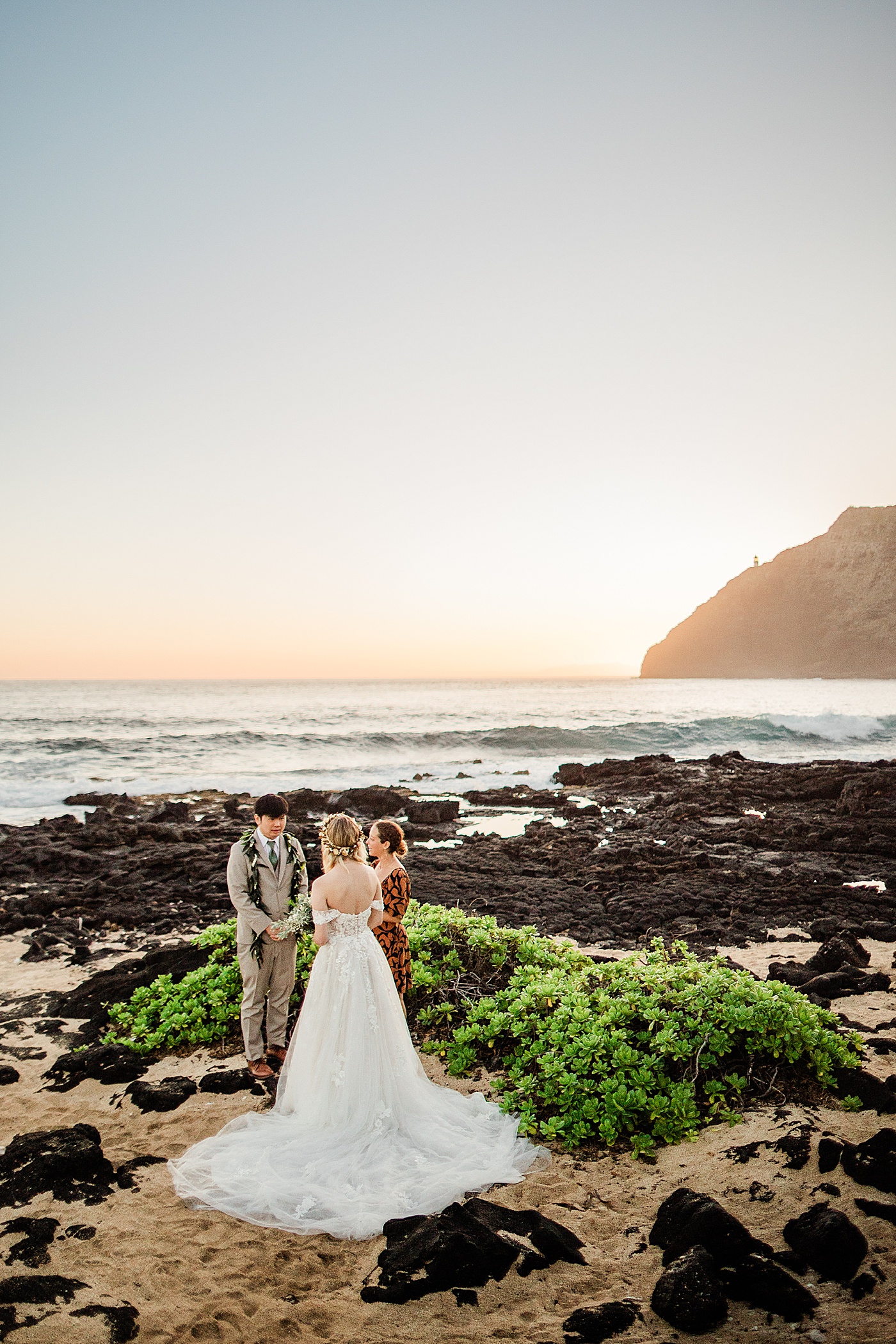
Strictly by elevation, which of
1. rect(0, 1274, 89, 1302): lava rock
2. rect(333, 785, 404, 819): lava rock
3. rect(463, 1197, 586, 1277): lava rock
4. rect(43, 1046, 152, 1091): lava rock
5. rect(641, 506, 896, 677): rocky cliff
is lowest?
rect(333, 785, 404, 819): lava rock

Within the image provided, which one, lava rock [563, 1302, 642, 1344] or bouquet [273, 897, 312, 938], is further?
bouquet [273, 897, 312, 938]

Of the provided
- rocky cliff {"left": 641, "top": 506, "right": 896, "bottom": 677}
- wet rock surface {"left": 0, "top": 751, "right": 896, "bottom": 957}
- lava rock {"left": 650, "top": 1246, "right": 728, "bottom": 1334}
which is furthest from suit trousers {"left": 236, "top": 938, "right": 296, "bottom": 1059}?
rocky cliff {"left": 641, "top": 506, "right": 896, "bottom": 677}

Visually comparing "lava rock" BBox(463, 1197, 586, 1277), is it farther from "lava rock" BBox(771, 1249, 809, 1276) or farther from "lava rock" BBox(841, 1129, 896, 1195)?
"lava rock" BBox(841, 1129, 896, 1195)

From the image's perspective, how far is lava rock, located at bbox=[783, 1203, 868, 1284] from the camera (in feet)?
12.8

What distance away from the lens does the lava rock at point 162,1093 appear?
6.35m

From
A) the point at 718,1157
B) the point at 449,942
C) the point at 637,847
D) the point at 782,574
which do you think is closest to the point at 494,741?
the point at 637,847

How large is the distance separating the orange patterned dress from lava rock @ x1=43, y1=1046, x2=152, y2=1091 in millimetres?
2631

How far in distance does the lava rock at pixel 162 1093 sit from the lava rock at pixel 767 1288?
4586 millimetres

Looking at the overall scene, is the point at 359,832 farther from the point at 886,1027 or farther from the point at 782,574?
the point at 782,574

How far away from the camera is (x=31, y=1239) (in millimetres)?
4648

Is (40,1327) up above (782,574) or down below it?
below

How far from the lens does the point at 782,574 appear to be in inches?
7274

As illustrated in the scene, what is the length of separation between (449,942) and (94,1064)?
3717 mm

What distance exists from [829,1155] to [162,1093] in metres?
5.29
